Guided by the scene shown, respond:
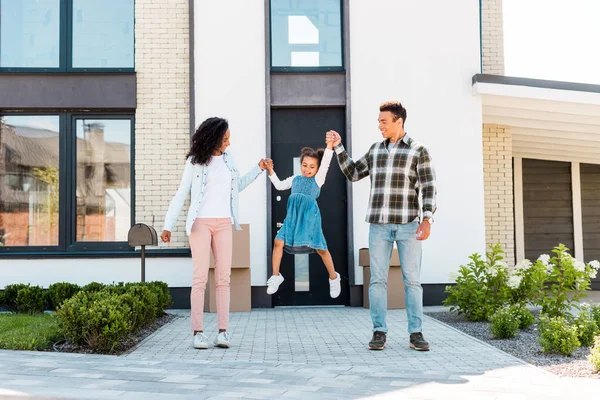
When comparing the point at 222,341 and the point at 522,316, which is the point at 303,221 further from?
the point at 522,316

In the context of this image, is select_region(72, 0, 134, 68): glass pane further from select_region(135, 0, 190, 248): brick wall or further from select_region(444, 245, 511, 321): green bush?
select_region(444, 245, 511, 321): green bush

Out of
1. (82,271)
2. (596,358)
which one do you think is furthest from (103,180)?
(596,358)

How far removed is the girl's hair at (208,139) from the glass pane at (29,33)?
5.22 metres

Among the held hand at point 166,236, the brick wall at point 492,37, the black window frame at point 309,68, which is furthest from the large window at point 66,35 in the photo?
the brick wall at point 492,37

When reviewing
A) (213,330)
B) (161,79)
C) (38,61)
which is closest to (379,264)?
(213,330)

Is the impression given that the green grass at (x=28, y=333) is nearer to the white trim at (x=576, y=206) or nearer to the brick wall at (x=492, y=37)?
the brick wall at (x=492, y=37)

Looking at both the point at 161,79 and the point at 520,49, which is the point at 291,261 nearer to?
the point at 161,79

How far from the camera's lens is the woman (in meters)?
6.75

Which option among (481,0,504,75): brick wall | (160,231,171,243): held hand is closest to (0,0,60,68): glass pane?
(160,231,171,243): held hand

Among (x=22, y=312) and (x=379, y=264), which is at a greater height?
(x=379, y=264)

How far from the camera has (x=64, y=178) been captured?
11.0 meters

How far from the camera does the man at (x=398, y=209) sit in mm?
6598

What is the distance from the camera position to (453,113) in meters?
11.0

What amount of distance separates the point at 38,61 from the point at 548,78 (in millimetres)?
7364
